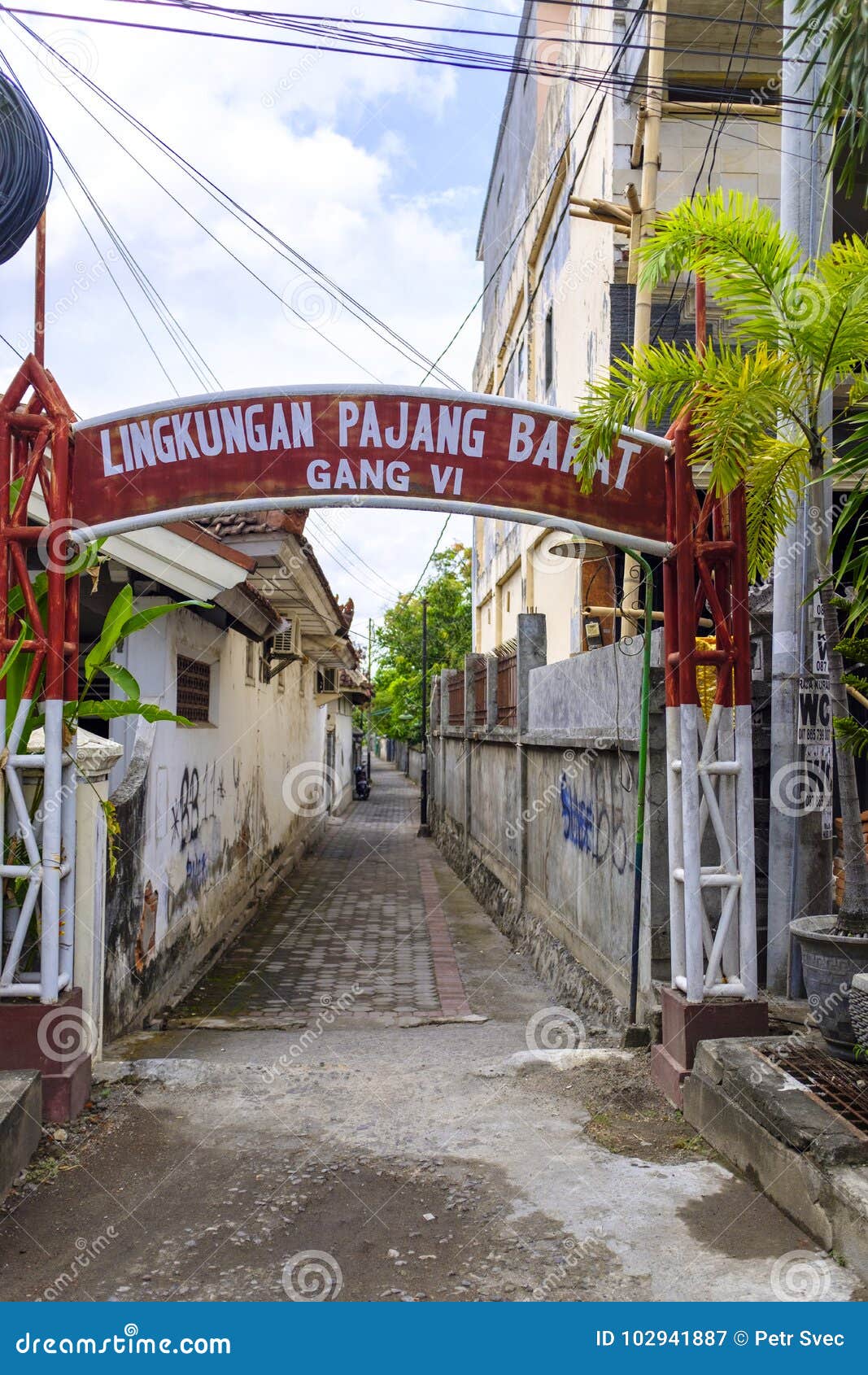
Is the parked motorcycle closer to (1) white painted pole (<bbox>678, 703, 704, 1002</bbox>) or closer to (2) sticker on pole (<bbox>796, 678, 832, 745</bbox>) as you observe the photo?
(2) sticker on pole (<bbox>796, 678, 832, 745</bbox>)

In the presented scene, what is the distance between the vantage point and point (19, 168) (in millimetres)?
6352

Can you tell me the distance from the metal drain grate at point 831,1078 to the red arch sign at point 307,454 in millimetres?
2828

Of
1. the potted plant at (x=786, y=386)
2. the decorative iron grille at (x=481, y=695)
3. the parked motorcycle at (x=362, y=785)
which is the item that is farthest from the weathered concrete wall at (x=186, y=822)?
the parked motorcycle at (x=362, y=785)

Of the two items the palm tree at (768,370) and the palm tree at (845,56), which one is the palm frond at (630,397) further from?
the palm tree at (845,56)

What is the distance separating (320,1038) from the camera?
710 centimetres

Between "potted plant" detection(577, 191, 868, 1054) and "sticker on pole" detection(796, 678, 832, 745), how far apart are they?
1113mm

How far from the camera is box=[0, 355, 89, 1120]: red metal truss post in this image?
5.12m

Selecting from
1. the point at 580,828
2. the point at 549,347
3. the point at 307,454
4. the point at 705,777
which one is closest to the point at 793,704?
the point at 705,777

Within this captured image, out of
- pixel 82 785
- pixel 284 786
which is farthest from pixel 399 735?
pixel 82 785

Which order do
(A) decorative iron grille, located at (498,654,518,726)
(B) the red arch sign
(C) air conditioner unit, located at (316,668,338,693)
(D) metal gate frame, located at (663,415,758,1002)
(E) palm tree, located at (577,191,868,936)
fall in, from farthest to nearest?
(C) air conditioner unit, located at (316,668,338,693) → (A) decorative iron grille, located at (498,654,518,726) → (B) the red arch sign → (D) metal gate frame, located at (663,415,758,1002) → (E) palm tree, located at (577,191,868,936)

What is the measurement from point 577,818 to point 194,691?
12.3 ft

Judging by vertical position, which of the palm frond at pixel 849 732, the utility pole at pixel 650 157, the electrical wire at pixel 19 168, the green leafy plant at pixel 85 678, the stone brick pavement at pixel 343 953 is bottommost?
the stone brick pavement at pixel 343 953

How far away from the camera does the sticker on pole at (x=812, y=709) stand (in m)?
6.35

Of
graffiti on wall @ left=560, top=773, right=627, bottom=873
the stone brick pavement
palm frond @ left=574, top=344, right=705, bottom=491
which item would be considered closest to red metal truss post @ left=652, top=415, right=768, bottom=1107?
palm frond @ left=574, top=344, right=705, bottom=491
